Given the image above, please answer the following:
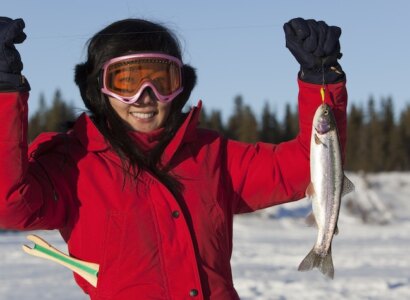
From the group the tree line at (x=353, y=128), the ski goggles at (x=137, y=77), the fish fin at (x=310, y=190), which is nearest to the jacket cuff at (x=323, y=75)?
the fish fin at (x=310, y=190)

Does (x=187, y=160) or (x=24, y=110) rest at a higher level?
(x=24, y=110)

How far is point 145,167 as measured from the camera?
3021 millimetres

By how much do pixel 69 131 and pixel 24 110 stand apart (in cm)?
44

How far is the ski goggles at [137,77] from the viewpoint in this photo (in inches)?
123

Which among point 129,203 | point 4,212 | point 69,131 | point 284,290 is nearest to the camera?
point 4,212

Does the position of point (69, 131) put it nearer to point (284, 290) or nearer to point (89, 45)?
point (89, 45)

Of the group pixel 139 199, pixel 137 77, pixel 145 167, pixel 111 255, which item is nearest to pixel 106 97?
pixel 137 77

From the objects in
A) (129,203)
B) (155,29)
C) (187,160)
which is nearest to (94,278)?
(129,203)

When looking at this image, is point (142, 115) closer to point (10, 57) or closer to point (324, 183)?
point (10, 57)

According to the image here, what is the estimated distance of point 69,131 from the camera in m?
3.22

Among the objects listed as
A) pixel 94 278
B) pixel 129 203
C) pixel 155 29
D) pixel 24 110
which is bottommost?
pixel 94 278

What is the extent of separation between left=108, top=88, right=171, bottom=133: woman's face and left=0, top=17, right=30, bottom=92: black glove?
Answer: 506 millimetres

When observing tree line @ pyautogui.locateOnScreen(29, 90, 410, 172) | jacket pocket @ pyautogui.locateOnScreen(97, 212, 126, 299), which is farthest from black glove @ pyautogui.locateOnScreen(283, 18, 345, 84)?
tree line @ pyautogui.locateOnScreen(29, 90, 410, 172)

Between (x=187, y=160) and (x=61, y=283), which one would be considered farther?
(x=61, y=283)
